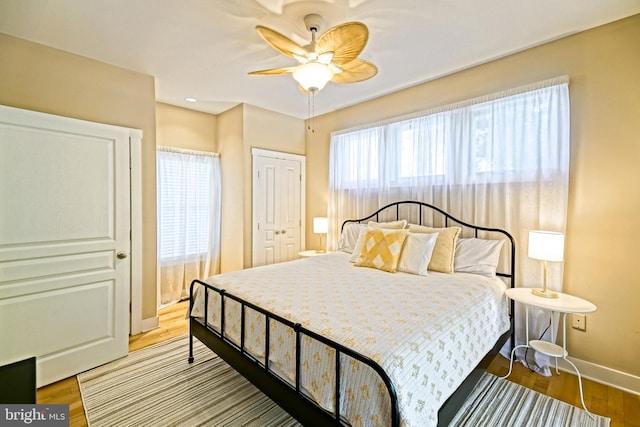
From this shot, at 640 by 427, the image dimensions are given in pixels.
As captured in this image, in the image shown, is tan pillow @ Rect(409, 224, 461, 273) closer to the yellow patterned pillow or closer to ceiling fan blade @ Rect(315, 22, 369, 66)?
the yellow patterned pillow

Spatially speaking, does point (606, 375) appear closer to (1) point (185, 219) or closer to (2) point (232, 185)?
(2) point (232, 185)

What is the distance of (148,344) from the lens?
288 centimetres

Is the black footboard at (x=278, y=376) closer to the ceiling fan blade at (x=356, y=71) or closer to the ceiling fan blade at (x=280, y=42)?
the ceiling fan blade at (x=280, y=42)

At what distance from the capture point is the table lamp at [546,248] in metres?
2.14

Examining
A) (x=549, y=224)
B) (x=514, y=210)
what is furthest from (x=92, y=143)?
(x=549, y=224)

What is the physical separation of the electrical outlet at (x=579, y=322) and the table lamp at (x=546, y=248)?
1.19 feet

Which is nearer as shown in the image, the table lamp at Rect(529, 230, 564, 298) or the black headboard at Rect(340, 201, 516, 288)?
the table lamp at Rect(529, 230, 564, 298)

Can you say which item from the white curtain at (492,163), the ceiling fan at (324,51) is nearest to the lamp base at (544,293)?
the white curtain at (492,163)

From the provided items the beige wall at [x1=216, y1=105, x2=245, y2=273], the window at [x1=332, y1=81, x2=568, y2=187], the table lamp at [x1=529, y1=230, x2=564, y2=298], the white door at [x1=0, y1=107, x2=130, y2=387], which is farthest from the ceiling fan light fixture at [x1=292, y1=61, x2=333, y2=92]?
the beige wall at [x1=216, y1=105, x2=245, y2=273]

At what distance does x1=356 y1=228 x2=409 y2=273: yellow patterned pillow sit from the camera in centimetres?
275

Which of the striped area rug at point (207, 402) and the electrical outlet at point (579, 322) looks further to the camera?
the electrical outlet at point (579, 322)

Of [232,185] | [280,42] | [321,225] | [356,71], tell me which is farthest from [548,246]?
[232,185]

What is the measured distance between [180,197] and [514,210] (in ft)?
13.4

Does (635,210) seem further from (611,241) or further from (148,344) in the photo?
(148,344)
